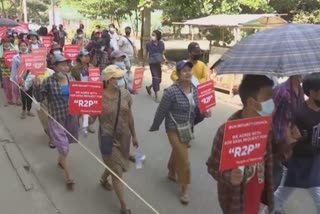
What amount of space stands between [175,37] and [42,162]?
29.1 metres

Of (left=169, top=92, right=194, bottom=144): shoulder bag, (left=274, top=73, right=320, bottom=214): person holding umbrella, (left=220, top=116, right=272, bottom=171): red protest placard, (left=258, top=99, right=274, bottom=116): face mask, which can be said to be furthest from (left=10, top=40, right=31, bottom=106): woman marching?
(left=220, top=116, right=272, bottom=171): red protest placard

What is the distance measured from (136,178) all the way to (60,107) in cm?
138

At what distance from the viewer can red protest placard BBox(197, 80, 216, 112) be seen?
546 cm

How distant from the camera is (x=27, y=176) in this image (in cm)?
634

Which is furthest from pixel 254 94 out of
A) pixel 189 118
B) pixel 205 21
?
pixel 205 21

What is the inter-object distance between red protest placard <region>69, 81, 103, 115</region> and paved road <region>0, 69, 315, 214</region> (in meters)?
1.08

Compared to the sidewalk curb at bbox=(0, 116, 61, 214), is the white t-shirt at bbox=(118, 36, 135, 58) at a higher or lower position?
higher

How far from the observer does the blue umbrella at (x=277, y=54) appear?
3039 mm

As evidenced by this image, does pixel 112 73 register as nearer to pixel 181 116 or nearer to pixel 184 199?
pixel 181 116

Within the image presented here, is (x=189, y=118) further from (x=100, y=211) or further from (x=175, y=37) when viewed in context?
(x=175, y=37)

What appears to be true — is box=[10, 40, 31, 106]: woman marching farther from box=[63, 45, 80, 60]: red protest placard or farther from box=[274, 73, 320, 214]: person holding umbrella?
box=[274, 73, 320, 214]: person holding umbrella

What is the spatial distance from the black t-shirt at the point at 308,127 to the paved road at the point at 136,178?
166 centimetres

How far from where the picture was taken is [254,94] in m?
2.89

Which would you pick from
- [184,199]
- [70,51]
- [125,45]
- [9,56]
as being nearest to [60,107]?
[184,199]
